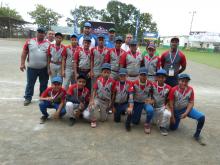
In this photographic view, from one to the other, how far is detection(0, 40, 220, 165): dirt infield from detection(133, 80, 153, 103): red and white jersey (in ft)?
2.04

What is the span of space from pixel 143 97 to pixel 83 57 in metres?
1.74

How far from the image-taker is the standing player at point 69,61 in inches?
247

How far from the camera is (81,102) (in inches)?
217

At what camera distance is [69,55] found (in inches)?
248

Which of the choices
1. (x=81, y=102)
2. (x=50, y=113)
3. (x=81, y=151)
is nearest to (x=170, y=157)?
(x=81, y=151)

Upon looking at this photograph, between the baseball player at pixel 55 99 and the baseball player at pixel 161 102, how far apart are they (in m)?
1.98

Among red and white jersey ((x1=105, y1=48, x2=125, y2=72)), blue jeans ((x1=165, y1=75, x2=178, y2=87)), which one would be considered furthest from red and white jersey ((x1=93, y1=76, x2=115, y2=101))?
blue jeans ((x1=165, y1=75, x2=178, y2=87))

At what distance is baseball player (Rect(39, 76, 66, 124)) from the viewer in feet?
17.7

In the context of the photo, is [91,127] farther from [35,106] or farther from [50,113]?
[35,106]

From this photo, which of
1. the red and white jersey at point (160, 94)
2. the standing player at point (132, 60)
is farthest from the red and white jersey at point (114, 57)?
the red and white jersey at point (160, 94)

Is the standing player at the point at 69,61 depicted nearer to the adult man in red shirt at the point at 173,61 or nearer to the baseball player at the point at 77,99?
the baseball player at the point at 77,99

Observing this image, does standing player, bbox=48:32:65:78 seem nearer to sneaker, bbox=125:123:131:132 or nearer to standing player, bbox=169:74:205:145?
sneaker, bbox=125:123:131:132

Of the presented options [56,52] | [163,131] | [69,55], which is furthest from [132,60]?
[56,52]

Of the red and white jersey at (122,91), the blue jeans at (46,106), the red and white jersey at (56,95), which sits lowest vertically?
the blue jeans at (46,106)
